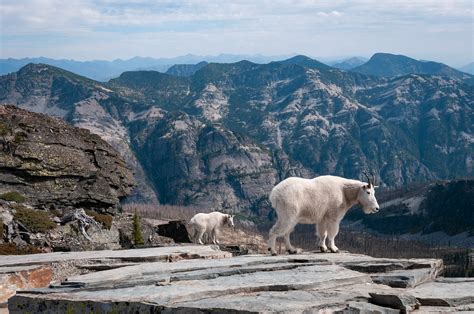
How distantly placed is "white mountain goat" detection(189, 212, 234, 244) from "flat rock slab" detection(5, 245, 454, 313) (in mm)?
27499

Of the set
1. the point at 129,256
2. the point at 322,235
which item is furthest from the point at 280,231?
the point at 129,256

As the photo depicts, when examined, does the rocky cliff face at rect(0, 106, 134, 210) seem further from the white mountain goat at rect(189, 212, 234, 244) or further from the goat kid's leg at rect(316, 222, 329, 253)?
the goat kid's leg at rect(316, 222, 329, 253)

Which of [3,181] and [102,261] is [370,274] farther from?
[3,181]

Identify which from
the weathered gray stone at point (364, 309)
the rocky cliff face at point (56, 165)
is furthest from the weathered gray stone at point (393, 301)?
the rocky cliff face at point (56, 165)

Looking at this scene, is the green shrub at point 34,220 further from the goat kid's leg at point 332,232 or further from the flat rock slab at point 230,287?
the goat kid's leg at point 332,232

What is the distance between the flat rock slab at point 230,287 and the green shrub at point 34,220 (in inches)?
1011

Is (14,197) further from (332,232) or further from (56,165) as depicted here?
(332,232)

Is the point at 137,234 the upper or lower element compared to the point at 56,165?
lower

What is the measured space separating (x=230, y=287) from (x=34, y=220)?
34.3m

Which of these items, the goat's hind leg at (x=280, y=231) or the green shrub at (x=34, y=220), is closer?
the goat's hind leg at (x=280, y=231)

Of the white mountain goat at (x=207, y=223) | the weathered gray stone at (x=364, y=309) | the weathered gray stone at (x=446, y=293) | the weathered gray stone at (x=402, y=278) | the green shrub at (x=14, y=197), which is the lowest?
the white mountain goat at (x=207, y=223)

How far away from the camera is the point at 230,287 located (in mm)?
18797

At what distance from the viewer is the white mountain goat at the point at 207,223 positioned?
52562 mm

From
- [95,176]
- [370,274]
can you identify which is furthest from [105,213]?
[370,274]
